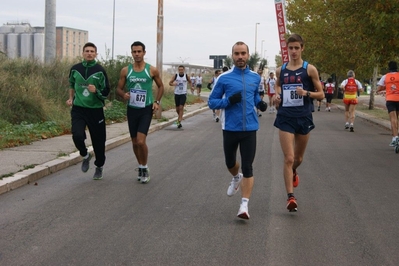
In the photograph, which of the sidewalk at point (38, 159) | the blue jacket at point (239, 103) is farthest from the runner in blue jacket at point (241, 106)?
the sidewalk at point (38, 159)

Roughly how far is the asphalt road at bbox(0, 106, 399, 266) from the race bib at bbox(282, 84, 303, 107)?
1.23m

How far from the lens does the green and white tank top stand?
9.15 m

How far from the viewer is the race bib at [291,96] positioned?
24.0 feet

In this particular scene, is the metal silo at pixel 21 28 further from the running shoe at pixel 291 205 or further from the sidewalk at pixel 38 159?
the running shoe at pixel 291 205

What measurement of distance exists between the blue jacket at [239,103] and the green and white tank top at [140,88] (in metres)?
2.30

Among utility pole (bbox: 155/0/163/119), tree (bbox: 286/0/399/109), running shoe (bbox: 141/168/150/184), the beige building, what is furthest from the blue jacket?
the beige building

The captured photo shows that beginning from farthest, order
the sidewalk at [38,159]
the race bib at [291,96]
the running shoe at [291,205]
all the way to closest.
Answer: the sidewalk at [38,159] < the race bib at [291,96] < the running shoe at [291,205]

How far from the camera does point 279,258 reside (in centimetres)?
547

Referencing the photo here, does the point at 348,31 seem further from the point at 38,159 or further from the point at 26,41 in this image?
the point at 26,41

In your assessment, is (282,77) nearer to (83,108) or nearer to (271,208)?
(271,208)

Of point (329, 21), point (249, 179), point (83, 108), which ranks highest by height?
point (329, 21)

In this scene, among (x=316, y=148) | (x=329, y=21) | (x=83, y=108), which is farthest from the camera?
(x=329, y=21)

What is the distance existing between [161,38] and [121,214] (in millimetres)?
15613

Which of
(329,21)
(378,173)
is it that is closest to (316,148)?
(378,173)
